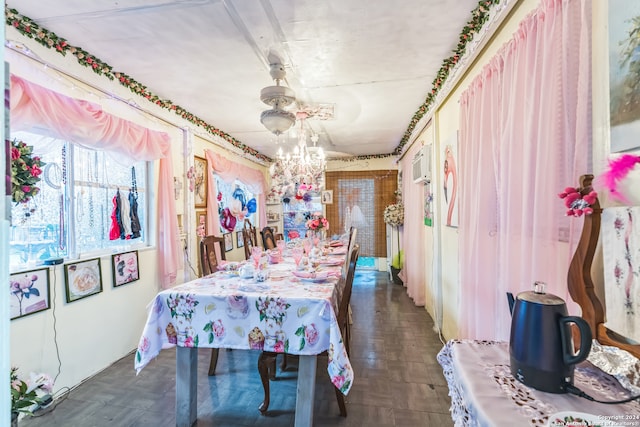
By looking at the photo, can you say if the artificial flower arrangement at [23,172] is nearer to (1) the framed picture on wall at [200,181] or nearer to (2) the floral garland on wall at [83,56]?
(2) the floral garland on wall at [83,56]

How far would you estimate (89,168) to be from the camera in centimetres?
242

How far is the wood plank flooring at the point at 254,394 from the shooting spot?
1780mm

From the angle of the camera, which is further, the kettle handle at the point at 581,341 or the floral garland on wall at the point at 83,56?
the floral garland on wall at the point at 83,56

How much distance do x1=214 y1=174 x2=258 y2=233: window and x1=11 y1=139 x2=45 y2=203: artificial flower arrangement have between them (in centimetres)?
267

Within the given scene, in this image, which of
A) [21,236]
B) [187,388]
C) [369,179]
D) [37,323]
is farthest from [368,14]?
[369,179]

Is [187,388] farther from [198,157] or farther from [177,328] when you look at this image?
[198,157]

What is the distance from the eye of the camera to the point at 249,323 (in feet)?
5.29

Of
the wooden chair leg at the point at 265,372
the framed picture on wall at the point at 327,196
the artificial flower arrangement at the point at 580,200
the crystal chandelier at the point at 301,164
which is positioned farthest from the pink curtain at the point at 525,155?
the framed picture on wall at the point at 327,196

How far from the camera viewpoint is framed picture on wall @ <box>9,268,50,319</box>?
178 centimetres

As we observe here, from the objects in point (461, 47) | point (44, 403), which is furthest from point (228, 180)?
point (461, 47)

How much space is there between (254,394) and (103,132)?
2.28 m

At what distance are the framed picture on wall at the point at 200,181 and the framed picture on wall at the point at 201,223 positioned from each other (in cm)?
11

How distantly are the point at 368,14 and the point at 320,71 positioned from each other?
727mm

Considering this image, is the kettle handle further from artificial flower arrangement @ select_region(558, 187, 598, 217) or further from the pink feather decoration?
the pink feather decoration
